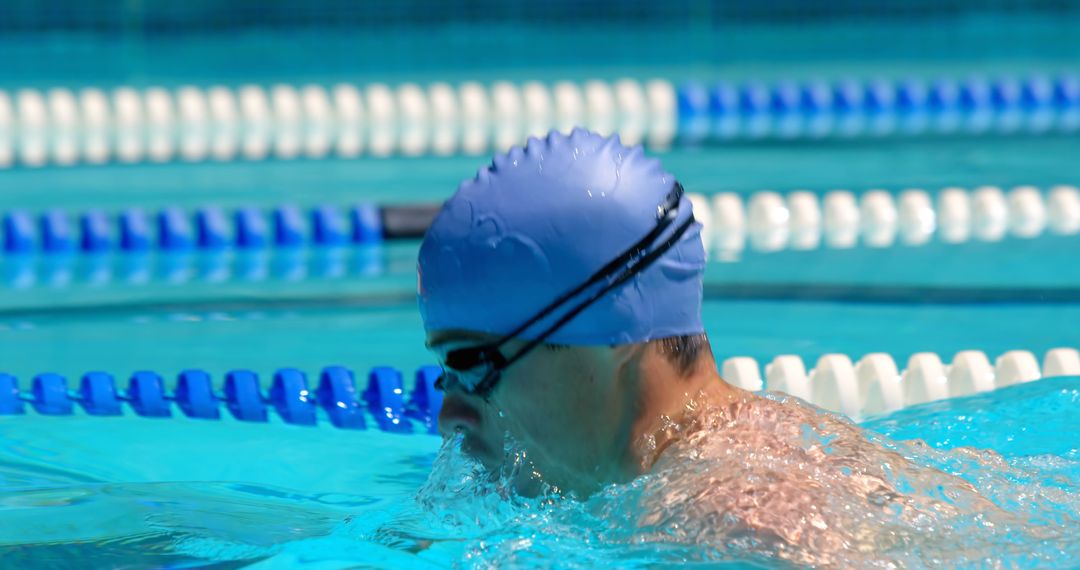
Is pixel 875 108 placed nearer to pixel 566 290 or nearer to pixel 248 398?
pixel 248 398

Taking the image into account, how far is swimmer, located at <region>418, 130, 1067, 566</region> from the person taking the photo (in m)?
1.77

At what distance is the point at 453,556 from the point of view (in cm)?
205

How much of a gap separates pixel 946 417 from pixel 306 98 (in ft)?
12.8

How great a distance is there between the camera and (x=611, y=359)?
5.89 ft

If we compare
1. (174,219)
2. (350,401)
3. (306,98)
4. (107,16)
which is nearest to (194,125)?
(306,98)

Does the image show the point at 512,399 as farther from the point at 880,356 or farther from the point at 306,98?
the point at 306,98

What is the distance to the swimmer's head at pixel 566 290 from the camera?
69.9 inches

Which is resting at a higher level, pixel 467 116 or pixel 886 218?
pixel 467 116

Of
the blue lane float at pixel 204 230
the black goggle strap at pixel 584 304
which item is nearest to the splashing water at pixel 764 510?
the black goggle strap at pixel 584 304

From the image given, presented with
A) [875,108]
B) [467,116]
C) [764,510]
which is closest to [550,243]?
[764,510]

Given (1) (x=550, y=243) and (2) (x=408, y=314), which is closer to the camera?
(1) (x=550, y=243)

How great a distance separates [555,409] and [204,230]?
3103 mm

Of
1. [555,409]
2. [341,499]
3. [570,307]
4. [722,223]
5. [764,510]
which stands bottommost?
[341,499]

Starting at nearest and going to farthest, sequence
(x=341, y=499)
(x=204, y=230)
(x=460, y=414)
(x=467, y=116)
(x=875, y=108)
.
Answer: (x=460, y=414)
(x=341, y=499)
(x=204, y=230)
(x=467, y=116)
(x=875, y=108)
